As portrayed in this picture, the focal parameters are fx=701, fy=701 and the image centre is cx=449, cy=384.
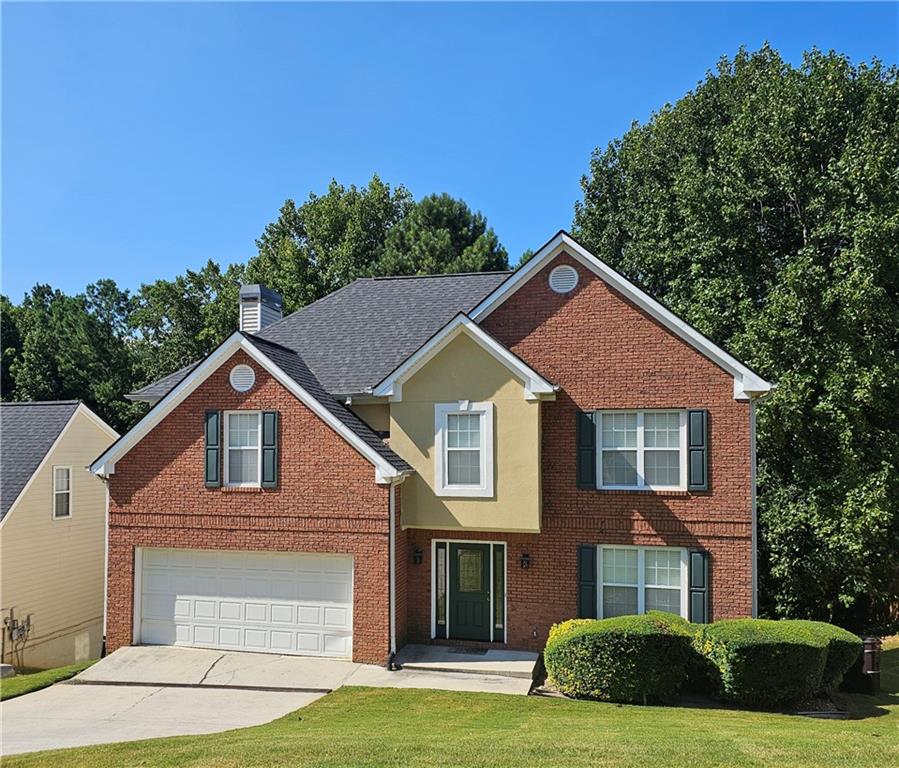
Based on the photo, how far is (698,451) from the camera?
14.0 metres

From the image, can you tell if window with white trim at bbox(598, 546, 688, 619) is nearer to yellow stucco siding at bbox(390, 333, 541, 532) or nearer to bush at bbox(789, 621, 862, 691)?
yellow stucco siding at bbox(390, 333, 541, 532)

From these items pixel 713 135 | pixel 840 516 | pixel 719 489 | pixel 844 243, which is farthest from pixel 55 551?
pixel 713 135

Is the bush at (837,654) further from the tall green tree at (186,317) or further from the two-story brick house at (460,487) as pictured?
the tall green tree at (186,317)

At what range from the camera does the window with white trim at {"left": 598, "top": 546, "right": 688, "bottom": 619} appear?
14039mm

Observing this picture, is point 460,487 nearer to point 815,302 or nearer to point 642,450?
point 642,450

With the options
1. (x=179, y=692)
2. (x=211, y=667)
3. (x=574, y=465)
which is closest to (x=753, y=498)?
(x=574, y=465)

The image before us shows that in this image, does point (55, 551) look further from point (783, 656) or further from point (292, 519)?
point (783, 656)

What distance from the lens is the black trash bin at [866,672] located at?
13.1 m

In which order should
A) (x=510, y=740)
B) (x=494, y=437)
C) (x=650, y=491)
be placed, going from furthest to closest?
(x=650, y=491), (x=494, y=437), (x=510, y=740)

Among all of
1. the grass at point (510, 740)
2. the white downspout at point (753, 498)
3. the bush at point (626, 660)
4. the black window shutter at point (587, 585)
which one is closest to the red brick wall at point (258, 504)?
the grass at point (510, 740)

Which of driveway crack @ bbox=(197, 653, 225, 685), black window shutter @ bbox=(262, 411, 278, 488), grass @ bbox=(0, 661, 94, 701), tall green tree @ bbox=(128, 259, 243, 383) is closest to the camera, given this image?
grass @ bbox=(0, 661, 94, 701)

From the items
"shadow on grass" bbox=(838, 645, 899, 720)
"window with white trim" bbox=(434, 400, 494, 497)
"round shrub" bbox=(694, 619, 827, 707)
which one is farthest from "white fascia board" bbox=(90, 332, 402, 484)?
"shadow on grass" bbox=(838, 645, 899, 720)

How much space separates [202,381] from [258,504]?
112 inches

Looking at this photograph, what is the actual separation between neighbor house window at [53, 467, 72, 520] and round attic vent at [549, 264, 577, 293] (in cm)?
1589
